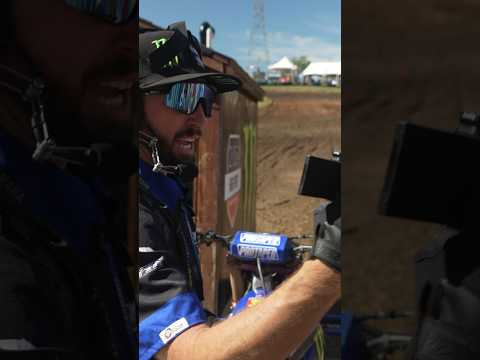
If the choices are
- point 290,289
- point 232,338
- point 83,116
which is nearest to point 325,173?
point 290,289

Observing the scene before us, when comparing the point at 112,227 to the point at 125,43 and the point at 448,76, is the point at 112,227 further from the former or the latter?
the point at 448,76

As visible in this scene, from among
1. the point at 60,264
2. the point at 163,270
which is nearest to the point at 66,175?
the point at 60,264

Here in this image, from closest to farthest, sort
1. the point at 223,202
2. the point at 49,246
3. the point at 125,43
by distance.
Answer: the point at 49,246, the point at 125,43, the point at 223,202

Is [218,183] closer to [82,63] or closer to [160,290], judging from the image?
[160,290]

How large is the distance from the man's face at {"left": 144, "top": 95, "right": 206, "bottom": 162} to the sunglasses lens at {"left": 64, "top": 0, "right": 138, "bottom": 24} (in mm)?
154

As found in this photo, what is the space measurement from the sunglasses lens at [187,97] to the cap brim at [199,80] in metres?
0.01

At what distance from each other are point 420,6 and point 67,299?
858 mm

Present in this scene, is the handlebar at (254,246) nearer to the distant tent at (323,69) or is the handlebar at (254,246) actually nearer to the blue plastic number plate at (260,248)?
the blue plastic number plate at (260,248)

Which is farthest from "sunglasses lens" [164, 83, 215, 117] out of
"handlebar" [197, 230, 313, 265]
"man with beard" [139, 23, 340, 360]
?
"handlebar" [197, 230, 313, 265]

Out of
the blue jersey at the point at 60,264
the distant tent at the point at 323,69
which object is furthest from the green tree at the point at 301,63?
the blue jersey at the point at 60,264

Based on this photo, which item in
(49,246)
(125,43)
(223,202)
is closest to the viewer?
(49,246)

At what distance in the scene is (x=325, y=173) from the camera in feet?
3.08

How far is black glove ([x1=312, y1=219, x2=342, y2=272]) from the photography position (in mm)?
872

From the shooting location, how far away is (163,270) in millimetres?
964
